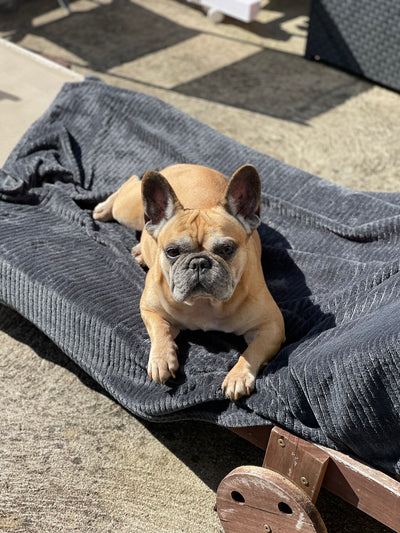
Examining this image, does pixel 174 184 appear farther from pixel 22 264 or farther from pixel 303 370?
pixel 303 370

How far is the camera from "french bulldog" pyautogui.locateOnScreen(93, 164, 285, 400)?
99.0 inches

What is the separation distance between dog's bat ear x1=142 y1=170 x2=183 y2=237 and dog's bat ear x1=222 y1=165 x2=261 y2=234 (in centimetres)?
21

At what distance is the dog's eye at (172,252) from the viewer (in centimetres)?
256

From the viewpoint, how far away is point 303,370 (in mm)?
2330

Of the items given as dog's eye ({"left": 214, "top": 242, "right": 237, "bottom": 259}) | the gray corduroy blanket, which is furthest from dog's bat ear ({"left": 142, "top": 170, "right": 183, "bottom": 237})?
the gray corduroy blanket

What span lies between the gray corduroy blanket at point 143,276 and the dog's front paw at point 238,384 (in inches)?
1.3

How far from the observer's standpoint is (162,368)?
2.59 m

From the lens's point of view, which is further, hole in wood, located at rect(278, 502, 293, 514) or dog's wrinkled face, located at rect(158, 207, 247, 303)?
dog's wrinkled face, located at rect(158, 207, 247, 303)

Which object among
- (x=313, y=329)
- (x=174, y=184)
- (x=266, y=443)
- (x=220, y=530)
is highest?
(x=174, y=184)

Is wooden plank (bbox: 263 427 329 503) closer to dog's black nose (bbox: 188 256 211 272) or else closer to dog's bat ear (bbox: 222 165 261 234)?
dog's black nose (bbox: 188 256 211 272)

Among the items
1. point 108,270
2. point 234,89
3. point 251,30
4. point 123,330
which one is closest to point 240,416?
point 123,330

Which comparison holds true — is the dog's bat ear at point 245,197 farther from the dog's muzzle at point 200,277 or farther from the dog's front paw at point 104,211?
the dog's front paw at point 104,211

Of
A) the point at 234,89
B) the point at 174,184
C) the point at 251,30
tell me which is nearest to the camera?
the point at 174,184

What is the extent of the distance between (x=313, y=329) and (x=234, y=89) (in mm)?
3692
